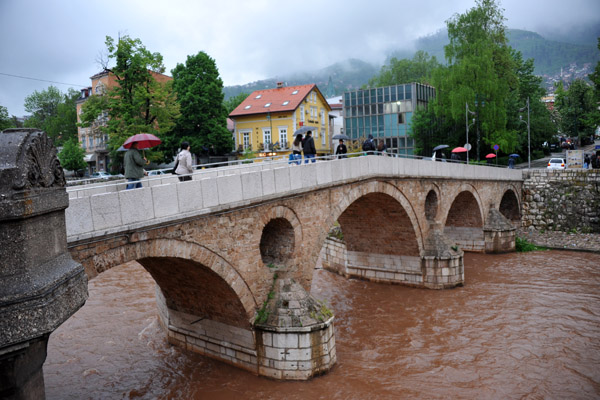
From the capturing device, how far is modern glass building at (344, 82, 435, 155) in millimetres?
37094

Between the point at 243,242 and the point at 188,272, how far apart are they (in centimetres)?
116

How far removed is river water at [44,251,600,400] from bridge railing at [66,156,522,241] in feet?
12.3

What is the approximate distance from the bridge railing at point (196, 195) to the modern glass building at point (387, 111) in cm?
2541

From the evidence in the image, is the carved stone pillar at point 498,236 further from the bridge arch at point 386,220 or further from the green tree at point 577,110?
the green tree at point 577,110

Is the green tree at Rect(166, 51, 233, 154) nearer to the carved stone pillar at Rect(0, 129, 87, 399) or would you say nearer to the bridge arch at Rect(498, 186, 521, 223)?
the bridge arch at Rect(498, 186, 521, 223)

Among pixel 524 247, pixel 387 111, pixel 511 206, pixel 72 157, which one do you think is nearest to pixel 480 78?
pixel 511 206

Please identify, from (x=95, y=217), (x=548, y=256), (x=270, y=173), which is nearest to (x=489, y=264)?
(x=548, y=256)

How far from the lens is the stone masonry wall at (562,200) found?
77.8 ft

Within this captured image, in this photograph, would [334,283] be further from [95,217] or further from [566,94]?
[566,94]

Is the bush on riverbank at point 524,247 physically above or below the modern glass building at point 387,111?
below

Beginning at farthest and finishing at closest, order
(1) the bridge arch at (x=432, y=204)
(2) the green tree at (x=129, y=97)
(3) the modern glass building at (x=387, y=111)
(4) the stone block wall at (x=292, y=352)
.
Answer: (3) the modern glass building at (x=387, y=111)
(2) the green tree at (x=129, y=97)
(1) the bridge arch at (x=432, y=204)
(4) the stone block wall at (x=292, y=352)

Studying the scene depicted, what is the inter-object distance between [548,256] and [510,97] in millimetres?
15366

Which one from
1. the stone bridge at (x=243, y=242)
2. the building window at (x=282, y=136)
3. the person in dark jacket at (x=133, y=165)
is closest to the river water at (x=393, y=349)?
the stone bridge at (x=243, y=242)

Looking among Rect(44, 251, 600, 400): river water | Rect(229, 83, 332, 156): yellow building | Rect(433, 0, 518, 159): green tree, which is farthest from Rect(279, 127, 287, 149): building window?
Rect(44, 251, 600, 400): river water
